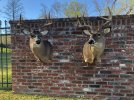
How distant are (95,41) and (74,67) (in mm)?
1031

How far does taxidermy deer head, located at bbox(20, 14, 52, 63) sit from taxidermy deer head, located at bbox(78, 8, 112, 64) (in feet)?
3.51

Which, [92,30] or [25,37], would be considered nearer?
[92,30]

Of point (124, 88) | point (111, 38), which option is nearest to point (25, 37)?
point (111, 38)

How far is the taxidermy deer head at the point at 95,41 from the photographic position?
8477 mm

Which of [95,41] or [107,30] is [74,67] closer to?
[95,41]

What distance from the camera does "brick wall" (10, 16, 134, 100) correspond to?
8586mm

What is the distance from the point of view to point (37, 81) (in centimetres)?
936

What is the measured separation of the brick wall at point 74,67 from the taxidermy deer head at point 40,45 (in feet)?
0.52

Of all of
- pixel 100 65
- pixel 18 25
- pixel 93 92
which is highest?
pixel 18 25

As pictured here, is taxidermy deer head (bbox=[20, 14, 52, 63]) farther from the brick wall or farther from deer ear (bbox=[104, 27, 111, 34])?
deer ear (bbox=[104, 27, 111, 34])

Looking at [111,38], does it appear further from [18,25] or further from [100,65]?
[18,25]

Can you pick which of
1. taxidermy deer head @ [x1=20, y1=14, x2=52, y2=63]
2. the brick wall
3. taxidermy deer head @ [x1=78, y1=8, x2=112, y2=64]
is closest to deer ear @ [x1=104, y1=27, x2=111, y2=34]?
taxidermy deer head @ [x1=78, y1=8, x2=112, y2=64]

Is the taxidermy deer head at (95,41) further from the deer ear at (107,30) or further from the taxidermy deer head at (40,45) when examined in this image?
the taxidermy deer head at (40,45)

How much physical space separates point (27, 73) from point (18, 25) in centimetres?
142
